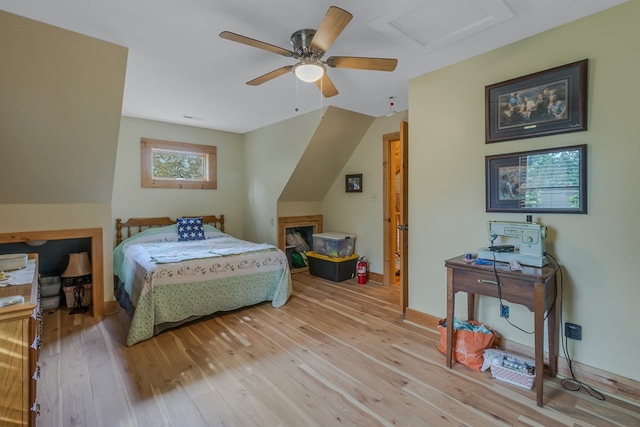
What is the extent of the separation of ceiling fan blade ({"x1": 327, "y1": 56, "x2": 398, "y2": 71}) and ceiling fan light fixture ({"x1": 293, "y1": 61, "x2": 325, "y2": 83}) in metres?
0.08

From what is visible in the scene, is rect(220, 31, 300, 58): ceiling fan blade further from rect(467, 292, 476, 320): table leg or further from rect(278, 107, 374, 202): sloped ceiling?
rect(467, 292, 476, 320): table leg

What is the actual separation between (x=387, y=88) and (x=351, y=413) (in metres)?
2.92

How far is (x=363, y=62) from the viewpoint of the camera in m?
2.05

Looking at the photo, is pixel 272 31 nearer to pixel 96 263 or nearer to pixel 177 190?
pixel 96 263

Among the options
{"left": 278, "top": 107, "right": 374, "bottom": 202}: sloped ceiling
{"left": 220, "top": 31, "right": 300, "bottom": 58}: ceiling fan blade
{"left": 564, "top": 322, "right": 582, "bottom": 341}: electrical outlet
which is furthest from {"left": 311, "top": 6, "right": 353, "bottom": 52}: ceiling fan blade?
{"left": 564, "top": 322, "right": 582, "bottom": 341}: electrical outlet

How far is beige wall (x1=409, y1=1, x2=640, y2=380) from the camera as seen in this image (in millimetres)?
1846

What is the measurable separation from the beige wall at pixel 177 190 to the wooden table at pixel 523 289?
4029mm

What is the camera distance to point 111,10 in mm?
1812

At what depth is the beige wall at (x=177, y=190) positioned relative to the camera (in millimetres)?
4211

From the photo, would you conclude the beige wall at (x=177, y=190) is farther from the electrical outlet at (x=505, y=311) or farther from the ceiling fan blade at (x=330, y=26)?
the electrical outlet at (x=505, y=311)

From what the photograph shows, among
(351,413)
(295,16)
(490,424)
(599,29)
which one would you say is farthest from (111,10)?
(490,424)

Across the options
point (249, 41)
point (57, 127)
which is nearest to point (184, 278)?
point (57, 127)

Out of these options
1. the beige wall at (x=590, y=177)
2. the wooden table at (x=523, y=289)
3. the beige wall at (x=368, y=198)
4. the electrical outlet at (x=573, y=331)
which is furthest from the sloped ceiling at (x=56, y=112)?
the electrical outlet at (x=573, y=331)

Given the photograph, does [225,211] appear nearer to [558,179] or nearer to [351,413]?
[351,413]
